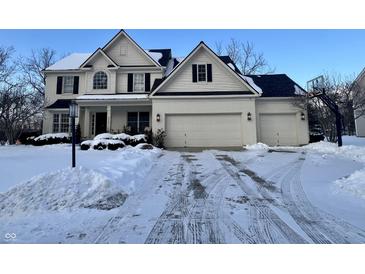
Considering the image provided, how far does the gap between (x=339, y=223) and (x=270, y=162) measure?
5.59 metres

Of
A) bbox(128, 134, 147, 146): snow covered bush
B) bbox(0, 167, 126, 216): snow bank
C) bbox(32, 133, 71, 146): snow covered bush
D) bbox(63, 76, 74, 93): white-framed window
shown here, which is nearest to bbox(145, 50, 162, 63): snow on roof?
bbox(63, 76, 74, 93): white-framed window

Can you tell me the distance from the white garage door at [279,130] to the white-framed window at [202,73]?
4.97 m

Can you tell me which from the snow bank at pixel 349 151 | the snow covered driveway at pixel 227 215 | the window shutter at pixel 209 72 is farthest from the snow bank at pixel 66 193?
the window shutter at pixel 209 72

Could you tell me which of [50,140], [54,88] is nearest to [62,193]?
[50,140]

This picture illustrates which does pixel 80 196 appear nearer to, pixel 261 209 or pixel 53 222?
pixel 53 222

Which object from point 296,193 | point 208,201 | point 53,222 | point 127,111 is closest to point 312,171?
point 296,193

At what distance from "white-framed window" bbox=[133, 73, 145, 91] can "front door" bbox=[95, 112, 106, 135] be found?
3324 millimetres

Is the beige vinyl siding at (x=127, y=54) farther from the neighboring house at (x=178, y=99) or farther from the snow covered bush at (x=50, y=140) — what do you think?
Result: the snow covered bush at (x=50, y=140)

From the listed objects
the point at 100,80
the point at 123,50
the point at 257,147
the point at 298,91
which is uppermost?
the point at 123,50

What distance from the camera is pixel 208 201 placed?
14.8ft

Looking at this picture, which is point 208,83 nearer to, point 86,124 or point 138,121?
point 138,121

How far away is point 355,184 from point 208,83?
11.3 metres

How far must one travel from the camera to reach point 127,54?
18.6 metres

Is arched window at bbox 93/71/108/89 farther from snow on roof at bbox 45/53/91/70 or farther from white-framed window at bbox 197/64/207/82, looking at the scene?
white-framed window at bbox 197/64/207/82
